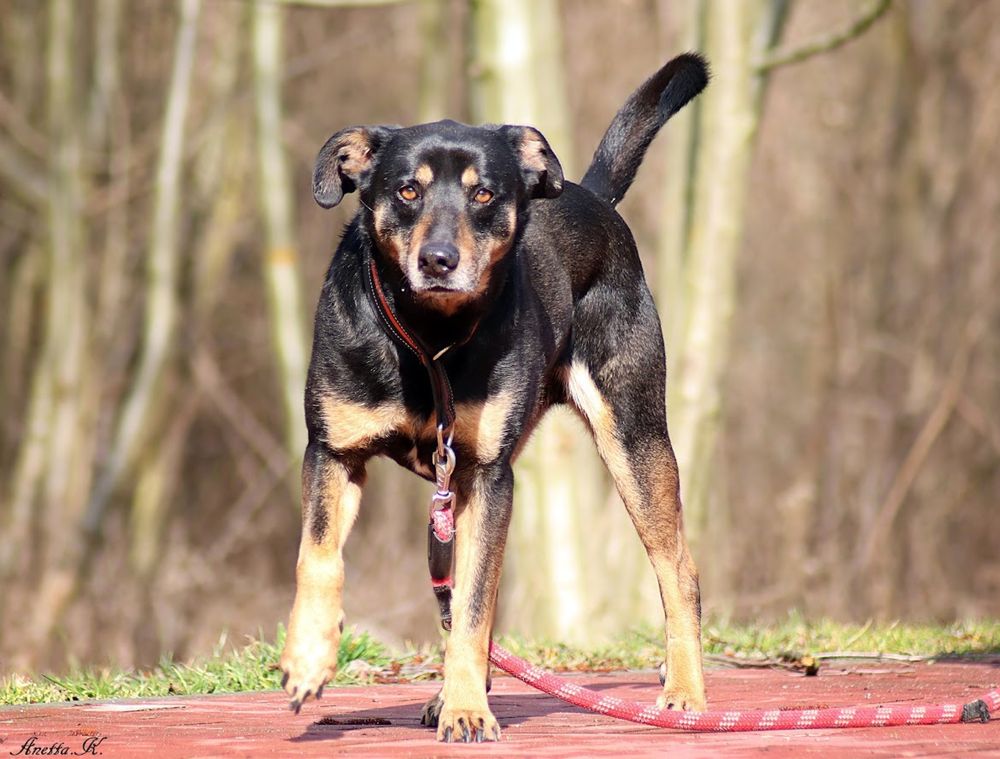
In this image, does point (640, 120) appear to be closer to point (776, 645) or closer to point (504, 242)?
point (504, 242)

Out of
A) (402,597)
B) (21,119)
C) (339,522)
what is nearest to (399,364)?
(339,522)

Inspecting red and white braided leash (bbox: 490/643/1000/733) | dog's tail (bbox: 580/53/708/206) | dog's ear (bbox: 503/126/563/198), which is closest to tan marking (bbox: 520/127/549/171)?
dog's ear (bbox: 503/126/563/198)

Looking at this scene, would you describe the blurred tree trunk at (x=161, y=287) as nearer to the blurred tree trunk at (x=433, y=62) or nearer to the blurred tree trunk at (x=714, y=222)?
the blurred tree trunk at (x=433, y=62)

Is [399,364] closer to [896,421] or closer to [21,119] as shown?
[896,421]

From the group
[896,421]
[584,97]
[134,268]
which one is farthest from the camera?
[134,268]

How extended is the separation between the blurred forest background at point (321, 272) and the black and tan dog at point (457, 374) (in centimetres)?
815

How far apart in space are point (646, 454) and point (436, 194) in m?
1.37

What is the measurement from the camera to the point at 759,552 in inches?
639

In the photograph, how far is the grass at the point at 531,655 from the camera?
19.2ft

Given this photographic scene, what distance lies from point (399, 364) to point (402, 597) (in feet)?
36.6

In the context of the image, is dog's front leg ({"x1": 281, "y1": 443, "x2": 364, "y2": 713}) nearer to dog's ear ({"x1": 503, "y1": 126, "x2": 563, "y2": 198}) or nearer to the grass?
dog's ear ({"x1": 503, "y1": 126, "x2": 563, "y2": 198})

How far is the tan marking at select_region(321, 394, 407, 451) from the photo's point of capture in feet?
15.9

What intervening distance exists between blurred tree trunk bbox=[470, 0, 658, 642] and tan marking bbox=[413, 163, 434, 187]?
4.86 m

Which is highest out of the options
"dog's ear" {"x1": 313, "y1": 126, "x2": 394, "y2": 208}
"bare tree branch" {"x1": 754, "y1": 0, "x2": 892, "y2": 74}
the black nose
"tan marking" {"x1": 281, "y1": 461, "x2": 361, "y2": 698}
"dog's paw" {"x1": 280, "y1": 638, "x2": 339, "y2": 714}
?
"bare tree branch" {"x1": 754, "y1": 0, "x2": 892, "y2": 74}
